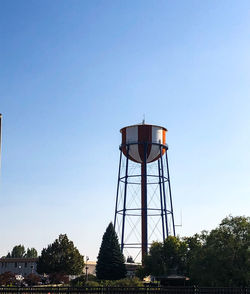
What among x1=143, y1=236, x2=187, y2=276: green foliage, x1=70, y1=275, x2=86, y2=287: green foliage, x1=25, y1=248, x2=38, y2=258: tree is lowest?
x1=70, y1=275, x2=86, y2=287: green foliage

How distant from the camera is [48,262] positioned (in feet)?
258

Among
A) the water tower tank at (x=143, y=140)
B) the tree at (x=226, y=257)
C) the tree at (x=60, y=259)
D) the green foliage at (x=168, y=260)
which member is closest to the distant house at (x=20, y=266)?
the tree at (x=60, y=259)

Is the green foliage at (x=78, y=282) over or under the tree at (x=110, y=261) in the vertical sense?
under

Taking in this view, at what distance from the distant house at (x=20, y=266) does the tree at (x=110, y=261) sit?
34976 mm

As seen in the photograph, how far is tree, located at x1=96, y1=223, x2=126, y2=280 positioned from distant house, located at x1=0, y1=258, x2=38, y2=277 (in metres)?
35.0

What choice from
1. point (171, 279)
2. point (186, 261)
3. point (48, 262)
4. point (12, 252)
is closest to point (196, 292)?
point (171, 279)

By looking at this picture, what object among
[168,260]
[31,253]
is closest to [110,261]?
[168,260]

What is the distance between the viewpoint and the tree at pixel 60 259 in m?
78.5

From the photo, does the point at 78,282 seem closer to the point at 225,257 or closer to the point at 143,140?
the point at 225,257

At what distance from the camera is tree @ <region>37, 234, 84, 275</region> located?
258 feet

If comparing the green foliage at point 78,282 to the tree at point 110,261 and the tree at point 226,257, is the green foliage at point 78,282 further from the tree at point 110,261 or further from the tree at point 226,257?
the tree at point 226,257

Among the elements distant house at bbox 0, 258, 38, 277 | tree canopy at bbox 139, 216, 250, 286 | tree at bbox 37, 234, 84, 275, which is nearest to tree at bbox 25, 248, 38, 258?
distant house at bbox 0, 258, 38, 277

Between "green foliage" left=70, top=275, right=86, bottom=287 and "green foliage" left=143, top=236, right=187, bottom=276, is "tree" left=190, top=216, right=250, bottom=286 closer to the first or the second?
"green foliage" left=70, top=275, right=86, bottom=287

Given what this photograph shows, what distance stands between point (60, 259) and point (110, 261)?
12025mm
